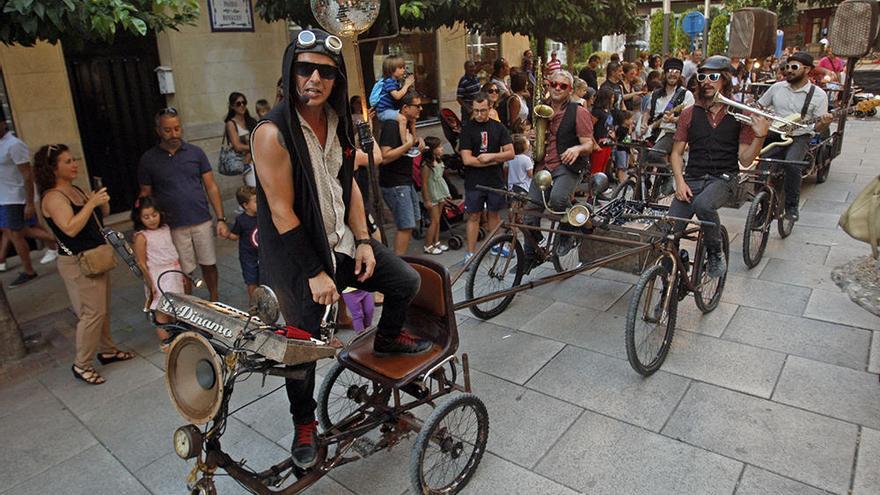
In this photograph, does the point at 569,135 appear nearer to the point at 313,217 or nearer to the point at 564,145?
the point at 564,145

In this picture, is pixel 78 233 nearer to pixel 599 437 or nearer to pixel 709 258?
pixel 599 437

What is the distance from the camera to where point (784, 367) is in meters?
4.17

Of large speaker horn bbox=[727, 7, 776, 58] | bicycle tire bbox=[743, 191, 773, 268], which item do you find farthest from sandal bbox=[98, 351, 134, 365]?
large speaker horn bbox=[727, 7, 776, 58]

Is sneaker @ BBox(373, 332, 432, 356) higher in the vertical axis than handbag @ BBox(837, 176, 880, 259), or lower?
lower

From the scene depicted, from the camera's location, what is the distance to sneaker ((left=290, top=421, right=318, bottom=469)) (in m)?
2.70

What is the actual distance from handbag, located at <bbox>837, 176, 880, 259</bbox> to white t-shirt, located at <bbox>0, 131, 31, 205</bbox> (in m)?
7.32

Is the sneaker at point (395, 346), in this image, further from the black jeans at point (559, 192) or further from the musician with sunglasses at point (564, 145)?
the musician with sunglasses at point (564, 145)

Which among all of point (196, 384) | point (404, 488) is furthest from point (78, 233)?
point (404, 488)

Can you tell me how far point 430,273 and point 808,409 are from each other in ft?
8.13

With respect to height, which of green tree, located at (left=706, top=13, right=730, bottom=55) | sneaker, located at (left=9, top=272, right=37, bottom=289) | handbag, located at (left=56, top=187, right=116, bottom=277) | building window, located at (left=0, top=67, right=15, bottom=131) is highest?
green tree, located at (left=706, top=13, right=730, bottom=55)

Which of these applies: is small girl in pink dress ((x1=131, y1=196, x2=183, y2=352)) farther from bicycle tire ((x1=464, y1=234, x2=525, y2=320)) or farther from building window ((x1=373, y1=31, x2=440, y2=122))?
building window ((x1=373, y1=31, x2=440, y2=122))

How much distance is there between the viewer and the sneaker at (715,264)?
476cm

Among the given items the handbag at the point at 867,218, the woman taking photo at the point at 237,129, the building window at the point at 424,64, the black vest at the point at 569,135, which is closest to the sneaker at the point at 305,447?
the handbag at the point at 867,218

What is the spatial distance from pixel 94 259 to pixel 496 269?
296cm
